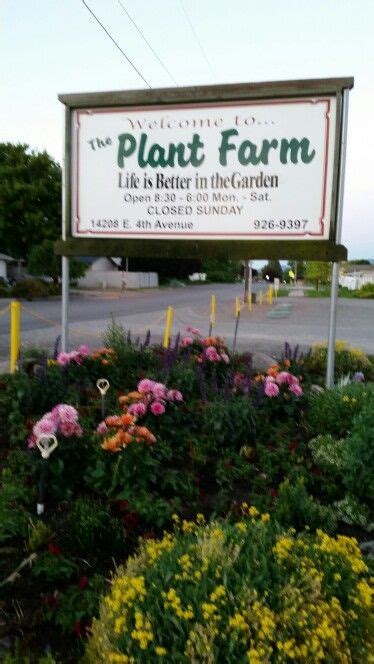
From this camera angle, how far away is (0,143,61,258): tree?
1601 inches

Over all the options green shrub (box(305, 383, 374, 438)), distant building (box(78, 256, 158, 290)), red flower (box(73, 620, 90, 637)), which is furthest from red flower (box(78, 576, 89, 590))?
distant building (box(78, 256, 158, 290))

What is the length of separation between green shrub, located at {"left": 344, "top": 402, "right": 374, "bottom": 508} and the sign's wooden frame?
2753 millimetres

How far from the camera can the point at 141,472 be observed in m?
3.67

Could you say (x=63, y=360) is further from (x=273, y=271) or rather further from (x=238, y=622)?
(x=273, y=271)

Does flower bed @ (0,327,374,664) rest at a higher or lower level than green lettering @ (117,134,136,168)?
lower

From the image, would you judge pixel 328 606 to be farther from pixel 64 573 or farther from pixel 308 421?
pixel 308 421

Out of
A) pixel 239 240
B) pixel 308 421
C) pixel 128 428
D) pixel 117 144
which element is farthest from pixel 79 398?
pixel 117 144

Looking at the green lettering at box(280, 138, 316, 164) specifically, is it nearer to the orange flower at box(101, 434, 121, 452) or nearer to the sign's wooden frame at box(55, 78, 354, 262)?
the sign's wooden frame at box(55, 78, 354, 262)

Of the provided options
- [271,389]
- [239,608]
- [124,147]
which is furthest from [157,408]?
[124,147]

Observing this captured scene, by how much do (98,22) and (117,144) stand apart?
399 centimetres

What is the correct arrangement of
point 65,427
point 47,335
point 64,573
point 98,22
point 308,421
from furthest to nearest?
point 47,335, point 98,22, point 308,421, point 65,427, point 64,573

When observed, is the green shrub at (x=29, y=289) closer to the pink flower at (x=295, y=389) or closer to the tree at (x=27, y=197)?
the tree at (x=27, y=197)

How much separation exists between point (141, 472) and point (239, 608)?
1.66 m

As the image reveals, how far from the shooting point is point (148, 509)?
3383 millimetres
